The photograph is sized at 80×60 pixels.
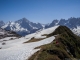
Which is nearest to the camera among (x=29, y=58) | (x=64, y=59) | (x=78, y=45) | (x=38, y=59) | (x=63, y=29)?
(x=38, y=59)

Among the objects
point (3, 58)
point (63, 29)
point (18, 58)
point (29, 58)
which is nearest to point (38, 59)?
point (29, 58)

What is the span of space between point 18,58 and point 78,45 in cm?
5246

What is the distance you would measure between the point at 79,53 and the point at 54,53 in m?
35.5

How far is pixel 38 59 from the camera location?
127 feet

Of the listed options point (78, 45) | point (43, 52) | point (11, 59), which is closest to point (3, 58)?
point (11, 59)

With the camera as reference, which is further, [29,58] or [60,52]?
[60,52]

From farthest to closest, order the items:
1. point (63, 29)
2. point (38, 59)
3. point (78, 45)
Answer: point (63, 29), point (78, 45), point (38, 59)

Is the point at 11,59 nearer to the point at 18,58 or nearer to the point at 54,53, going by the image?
the point at 18,58

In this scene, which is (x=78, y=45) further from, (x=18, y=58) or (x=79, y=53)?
(x=18, y=58)

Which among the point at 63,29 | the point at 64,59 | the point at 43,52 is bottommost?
the point at 64,59

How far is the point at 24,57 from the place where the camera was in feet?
143

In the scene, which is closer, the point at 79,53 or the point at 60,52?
the point at 60,52

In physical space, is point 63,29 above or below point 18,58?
above

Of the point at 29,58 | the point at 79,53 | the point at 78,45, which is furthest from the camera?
the point at 78,45
